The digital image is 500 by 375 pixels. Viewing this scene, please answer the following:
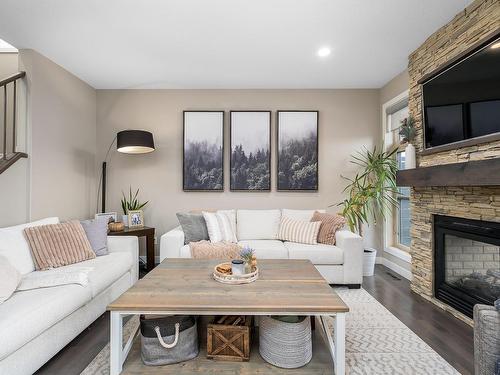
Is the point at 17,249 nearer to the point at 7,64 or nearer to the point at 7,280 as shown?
the point at 7,280

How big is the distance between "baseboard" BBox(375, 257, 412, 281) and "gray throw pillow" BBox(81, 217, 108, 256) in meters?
3.53

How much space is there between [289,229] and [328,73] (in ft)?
6.83

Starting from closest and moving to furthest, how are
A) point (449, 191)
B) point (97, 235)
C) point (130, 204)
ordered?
1. point (449, 191)
2. point (97, 235)
3. point (130, 204)

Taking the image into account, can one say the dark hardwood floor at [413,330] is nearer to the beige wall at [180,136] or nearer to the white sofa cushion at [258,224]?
the white sofa cushion at [258,224]

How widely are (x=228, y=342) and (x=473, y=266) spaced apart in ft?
7.56

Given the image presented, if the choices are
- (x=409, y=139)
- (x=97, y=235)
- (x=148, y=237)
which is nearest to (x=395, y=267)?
(x=409, y=139)

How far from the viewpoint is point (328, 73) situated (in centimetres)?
360

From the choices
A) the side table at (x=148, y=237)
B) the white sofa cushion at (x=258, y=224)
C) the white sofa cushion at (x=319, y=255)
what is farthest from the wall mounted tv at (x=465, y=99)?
the side table at (x=148, y=237)

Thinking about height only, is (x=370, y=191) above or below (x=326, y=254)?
above

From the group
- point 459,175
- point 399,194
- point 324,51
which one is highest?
point 324,51

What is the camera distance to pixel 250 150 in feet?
13.6

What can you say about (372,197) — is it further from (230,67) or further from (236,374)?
(236,374)

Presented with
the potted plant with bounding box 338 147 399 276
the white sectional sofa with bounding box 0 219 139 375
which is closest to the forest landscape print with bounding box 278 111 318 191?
the potted plant with bounding box 338 147 399 276

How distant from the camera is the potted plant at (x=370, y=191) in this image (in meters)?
3.67
